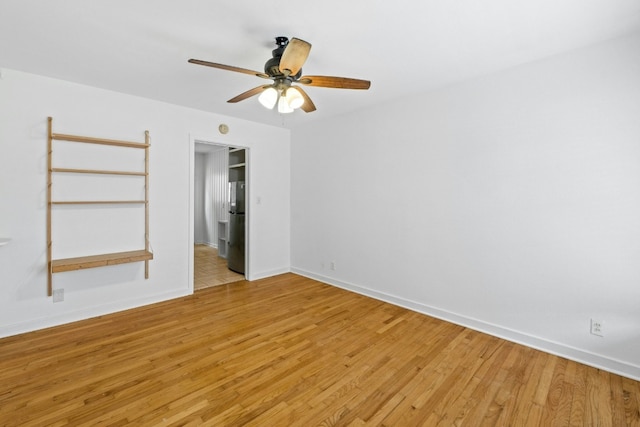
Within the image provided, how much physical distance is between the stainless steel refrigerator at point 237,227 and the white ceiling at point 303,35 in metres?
2.10

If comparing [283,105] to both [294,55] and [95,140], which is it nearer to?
[294,55]

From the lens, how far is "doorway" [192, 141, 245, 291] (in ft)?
18.4

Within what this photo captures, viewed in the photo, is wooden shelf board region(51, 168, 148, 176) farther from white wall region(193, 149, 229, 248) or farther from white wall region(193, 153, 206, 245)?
white wall region(193, 153, 206, 245)

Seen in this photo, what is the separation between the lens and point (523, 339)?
258cm

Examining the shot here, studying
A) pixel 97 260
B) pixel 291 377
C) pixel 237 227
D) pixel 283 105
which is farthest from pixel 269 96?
pixel 237 227

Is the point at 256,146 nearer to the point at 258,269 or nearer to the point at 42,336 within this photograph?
the point at 258,269

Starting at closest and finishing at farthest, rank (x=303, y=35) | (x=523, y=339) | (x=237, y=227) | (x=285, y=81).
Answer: (x=303, y=35)
(x=285, y=81)
(x=523, y=339)
(x=237, y=227)

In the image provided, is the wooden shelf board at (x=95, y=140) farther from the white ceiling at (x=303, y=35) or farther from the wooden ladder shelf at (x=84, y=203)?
the white ceiling at (x=303, y=35)

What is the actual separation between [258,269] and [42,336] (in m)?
2.52

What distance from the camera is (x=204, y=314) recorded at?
3168 millimetres

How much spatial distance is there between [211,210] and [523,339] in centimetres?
685

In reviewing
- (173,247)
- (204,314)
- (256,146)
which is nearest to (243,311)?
(204,314)

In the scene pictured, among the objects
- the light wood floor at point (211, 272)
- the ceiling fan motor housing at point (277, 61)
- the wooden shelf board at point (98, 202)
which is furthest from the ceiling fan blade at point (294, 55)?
the light wood floor at point (211, 272)

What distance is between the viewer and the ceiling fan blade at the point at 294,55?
1705 mm
